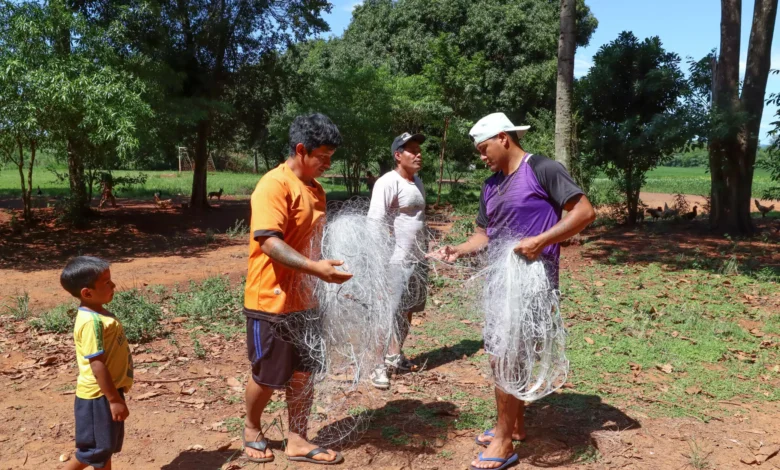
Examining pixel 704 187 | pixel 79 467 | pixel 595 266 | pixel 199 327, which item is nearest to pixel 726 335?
pixel 595 266

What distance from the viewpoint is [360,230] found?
11.6 ft

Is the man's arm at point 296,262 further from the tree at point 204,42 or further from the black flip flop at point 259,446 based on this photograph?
the tree at point 204,42

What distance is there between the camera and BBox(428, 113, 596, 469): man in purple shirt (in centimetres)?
317

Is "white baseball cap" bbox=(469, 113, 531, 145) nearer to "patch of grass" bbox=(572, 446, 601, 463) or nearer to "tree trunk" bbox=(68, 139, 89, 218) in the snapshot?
"patch of grass" bbox=(572, 446, 601, 463)

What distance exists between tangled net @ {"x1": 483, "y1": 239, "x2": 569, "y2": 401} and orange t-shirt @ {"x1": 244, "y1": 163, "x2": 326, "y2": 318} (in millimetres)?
1014

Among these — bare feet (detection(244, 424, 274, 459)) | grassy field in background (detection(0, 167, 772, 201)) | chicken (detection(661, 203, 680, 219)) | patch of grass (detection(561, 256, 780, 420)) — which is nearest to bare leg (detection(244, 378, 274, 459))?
bare feet (detection(244, 424, 274, 459))

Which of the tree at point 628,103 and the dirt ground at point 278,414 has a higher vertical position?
the tree at point 628,103

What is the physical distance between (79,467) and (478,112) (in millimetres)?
21910

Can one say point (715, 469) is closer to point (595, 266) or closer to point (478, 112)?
point (595, 266)

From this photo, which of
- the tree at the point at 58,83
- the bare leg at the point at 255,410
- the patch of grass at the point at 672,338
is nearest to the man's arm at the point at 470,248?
the bare leg at the point at 255,410

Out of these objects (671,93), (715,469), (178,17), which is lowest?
(715,469)

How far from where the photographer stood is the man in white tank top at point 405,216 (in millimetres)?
4562

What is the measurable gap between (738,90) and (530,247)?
10557 mm

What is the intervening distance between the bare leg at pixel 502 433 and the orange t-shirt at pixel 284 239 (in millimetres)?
1201
